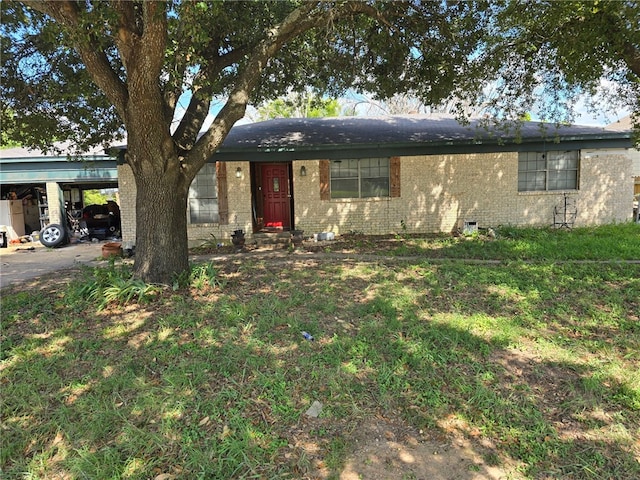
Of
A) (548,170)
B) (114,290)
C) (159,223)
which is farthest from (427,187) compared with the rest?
(114,290)

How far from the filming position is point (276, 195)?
12.6 meters

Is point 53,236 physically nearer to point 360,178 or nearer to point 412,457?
point 360,178

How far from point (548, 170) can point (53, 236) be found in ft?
52.1

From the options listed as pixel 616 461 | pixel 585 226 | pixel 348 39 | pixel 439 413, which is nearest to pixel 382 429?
pixel 439 413

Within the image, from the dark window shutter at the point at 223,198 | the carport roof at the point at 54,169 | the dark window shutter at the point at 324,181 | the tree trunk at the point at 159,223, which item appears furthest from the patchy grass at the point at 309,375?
the carport roof at the point at 54,169

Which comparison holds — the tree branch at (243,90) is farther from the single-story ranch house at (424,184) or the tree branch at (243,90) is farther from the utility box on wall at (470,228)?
the utility box on wall at (470,228)

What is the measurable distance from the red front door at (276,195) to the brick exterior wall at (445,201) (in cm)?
95

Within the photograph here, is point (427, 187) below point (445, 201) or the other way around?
the other way around

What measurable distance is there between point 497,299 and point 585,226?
8421mm

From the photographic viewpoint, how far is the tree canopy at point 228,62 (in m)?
5.02

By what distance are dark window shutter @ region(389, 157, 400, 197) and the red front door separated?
3343mm

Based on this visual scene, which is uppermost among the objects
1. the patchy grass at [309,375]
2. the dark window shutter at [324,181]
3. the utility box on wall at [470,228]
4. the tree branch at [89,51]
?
the tree branch at [89,51]

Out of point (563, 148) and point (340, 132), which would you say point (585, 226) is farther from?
point (340, 132)

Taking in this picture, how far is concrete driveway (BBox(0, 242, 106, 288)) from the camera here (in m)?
7.92
